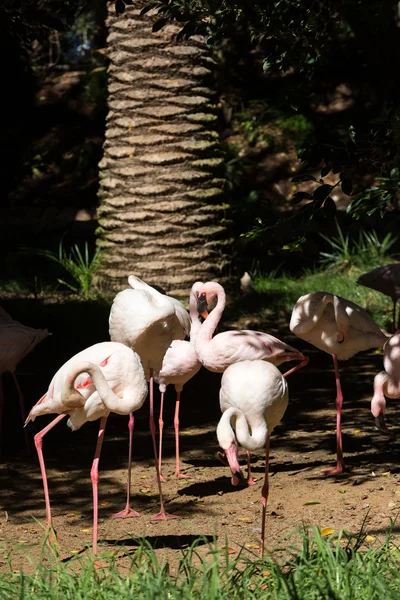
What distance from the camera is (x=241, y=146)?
47.6ft

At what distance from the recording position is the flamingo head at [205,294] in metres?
5.64

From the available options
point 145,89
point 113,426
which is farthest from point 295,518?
point 145,89

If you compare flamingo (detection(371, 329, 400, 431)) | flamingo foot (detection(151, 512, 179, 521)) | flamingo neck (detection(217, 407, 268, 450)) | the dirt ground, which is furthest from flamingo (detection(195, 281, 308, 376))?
flamingo foot (detection(151, 512, 179, 521))

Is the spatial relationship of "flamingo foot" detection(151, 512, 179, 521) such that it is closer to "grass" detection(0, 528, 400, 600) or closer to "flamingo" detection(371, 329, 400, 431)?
"grass" detection(0, 528, 400, 600)

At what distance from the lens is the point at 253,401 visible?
4.37 meters

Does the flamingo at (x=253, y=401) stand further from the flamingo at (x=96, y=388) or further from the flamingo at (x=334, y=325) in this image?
the flamingo at (x=334, y=325)

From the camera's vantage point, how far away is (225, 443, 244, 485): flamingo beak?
387 cm

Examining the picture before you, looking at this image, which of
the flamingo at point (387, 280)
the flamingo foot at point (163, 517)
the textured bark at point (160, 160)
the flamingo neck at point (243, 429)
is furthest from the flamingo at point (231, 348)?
the textured bark at point (160, 160)

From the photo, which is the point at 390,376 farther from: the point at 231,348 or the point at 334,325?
the point at 231,348

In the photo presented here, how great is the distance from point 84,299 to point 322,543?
654 cm

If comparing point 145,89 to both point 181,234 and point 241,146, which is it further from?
point 241,146

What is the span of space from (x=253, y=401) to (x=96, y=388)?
808 mm

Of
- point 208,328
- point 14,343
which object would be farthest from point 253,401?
point 14,343

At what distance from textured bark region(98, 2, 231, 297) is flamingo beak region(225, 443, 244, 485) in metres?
5.22
